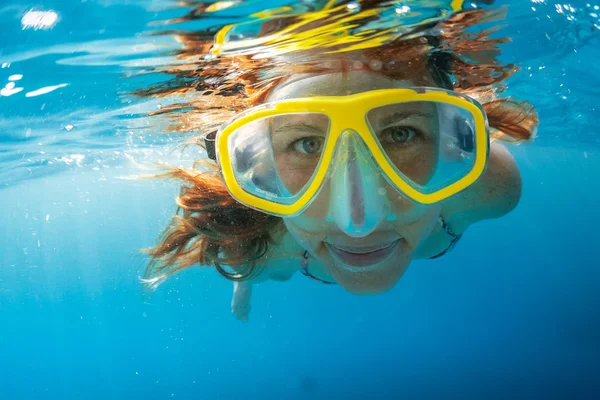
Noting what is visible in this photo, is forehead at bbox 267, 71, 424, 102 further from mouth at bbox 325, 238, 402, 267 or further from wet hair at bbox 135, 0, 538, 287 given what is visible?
mouth at bbox 325, 238, 402, 267

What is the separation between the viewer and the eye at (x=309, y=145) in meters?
3.36

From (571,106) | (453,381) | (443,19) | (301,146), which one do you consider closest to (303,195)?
(301,146)

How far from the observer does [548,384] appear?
732 inches

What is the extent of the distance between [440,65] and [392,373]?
2176 cm

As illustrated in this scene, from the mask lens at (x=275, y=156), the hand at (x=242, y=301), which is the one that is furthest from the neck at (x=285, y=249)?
the mask lens at (x=275, y=156)

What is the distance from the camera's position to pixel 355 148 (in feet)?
9.73

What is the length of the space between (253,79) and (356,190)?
3.23 meters

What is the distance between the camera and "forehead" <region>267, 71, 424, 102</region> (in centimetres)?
362

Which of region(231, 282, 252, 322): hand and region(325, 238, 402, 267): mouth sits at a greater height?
region(325, 238, 402, 267): mouth

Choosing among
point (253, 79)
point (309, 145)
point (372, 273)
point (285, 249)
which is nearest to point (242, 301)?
point (285, 249)

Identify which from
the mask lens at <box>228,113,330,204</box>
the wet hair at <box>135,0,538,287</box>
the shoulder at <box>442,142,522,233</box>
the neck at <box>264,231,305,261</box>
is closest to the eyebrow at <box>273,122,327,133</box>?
the mask lens at <box>228,113,330,204</box>

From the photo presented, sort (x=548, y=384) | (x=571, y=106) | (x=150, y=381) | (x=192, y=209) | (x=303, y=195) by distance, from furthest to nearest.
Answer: (x=150, y=381), (x=548, y=384), (x=571, y=106), (x=192, y=209), (x=303, y=195)

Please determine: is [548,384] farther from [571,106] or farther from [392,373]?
[571,106]

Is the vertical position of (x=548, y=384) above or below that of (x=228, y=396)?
above
